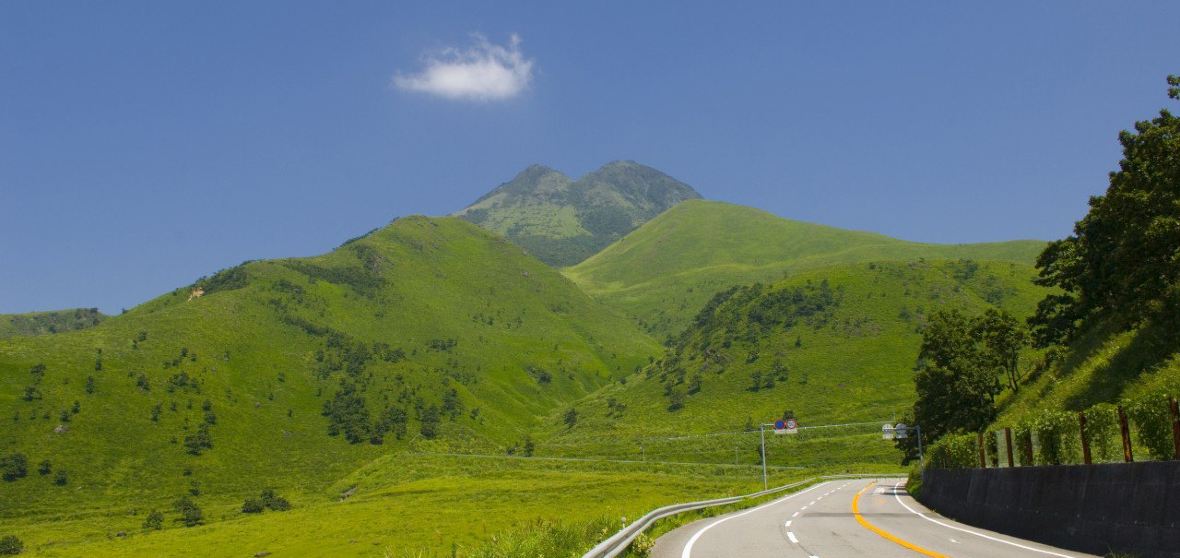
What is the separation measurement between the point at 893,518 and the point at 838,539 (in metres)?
9.31

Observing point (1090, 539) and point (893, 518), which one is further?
point (893, 518)

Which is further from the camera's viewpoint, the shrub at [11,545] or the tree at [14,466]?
→ the tree at [14,466]

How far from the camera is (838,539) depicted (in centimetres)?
2064

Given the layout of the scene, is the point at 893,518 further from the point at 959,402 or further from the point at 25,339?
the point at 25,339

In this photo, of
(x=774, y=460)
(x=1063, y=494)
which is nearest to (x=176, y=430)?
(x=774, y=460)

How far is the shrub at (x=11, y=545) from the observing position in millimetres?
100588

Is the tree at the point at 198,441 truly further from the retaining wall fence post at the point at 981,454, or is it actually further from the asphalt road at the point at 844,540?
the retaining wall fence post at the point at 981,454

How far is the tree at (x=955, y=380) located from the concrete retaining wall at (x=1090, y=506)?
45447 mm

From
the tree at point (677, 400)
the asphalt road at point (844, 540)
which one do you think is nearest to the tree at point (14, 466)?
the tree at point (677, 400)

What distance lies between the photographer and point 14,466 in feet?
432

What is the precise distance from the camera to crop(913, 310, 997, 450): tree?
220 feet

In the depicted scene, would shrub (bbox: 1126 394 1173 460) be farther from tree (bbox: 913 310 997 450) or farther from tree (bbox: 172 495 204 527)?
tree (bbox: 172 495 204 527)

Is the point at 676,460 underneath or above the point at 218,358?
underneath

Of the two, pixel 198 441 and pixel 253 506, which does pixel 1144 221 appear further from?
pixel 198 441
